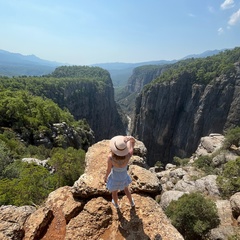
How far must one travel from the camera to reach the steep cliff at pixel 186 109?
87.4 meters

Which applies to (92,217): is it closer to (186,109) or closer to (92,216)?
(92,216)

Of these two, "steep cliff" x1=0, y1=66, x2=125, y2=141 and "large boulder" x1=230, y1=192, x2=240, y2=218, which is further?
"steep cliff" x1=0, y1=66, x2=125, y2=141

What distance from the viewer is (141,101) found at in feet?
390

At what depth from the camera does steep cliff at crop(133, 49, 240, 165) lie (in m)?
87.4

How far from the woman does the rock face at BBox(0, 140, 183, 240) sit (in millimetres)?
737

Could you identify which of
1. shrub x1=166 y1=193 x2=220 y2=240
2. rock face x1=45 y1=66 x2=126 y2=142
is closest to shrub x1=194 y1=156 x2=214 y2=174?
shrub x1=166 y1=193 x2=220 y2=240

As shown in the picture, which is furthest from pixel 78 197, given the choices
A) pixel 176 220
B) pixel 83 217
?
pixel 176 220

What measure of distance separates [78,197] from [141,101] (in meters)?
110

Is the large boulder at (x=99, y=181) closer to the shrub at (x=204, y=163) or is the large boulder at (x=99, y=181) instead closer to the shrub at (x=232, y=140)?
the shrub at (x=204, y=163)

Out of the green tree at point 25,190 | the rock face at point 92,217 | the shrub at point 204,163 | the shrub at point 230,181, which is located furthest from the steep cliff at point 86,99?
the rock face at point 92,217

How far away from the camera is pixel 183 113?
102 m

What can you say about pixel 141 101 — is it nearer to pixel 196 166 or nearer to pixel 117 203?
pixel 196 166

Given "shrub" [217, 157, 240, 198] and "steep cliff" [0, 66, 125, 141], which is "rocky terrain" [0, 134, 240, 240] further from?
"steep cliff" [0, 66, 125, 141]

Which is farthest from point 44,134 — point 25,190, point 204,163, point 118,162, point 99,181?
point 118,162
